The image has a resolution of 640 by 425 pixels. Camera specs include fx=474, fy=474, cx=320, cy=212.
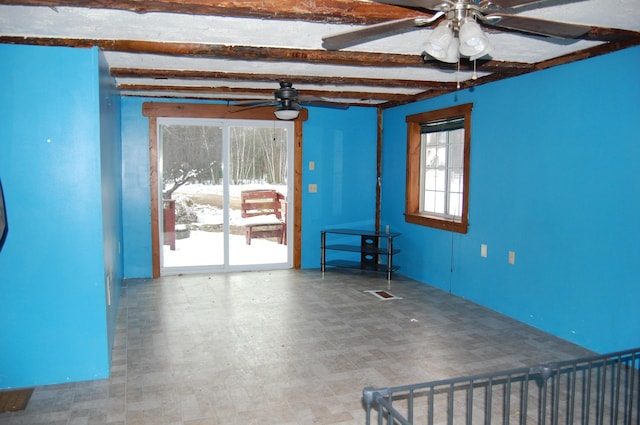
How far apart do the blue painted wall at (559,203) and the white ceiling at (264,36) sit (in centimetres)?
32

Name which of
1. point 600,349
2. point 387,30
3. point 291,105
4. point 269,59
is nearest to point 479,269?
point 600,349

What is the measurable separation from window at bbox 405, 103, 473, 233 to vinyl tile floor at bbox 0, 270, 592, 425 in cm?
93

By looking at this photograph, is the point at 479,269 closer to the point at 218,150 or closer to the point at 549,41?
the point at 549,41

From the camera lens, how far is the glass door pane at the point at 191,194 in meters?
6.19

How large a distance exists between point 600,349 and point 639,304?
0.52 meters

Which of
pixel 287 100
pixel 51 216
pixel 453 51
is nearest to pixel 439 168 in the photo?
pixel 287 100

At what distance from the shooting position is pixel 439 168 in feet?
19.3

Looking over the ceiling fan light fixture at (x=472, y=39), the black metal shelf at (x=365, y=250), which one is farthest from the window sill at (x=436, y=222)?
the ceiling fan light fixture at (x=472, y=39)

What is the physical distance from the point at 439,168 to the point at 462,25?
3.88m

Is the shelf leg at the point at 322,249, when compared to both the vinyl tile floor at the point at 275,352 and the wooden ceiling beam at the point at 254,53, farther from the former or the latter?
the wooden ceiling beam at the point at 254,53

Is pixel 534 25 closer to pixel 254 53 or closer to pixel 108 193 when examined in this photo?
pixel 254 53

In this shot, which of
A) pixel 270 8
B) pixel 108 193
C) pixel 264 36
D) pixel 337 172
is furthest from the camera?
pixel 337 172

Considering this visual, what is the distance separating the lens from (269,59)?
12.1 feet

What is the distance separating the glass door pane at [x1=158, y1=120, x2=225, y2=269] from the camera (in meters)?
6.19
